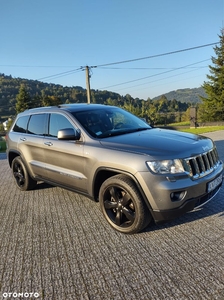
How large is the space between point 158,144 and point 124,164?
0.51 metres

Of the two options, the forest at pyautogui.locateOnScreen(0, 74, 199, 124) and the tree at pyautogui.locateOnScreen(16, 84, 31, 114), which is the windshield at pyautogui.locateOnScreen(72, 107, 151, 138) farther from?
the tree at pyautogui.locateOnScreen(16, 84, 31, 114)

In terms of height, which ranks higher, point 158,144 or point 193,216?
point 158,144

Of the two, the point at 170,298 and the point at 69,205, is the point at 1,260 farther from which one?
the point at 170,298

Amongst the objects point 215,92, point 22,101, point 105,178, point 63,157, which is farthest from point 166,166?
point 22,101

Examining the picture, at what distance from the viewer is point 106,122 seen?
12.4 feet

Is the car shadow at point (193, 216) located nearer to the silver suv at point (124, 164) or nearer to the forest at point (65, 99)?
the silver suv at point (124, 164)

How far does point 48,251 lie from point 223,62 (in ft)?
129

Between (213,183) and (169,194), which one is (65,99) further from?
(169,194)

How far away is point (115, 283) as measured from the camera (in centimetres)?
212

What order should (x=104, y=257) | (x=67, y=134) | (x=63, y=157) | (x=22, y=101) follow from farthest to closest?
(x=22, y=101)
(x=63, y=157)
(x=67, y=134)
(x=104, y=257)

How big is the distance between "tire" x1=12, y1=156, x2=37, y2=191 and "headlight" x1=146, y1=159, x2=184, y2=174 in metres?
3.11

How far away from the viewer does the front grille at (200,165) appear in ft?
8.71

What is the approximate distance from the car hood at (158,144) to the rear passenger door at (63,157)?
0.55m

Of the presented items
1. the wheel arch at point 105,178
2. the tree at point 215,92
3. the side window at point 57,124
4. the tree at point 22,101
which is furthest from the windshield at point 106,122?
the tree at point 22,101
